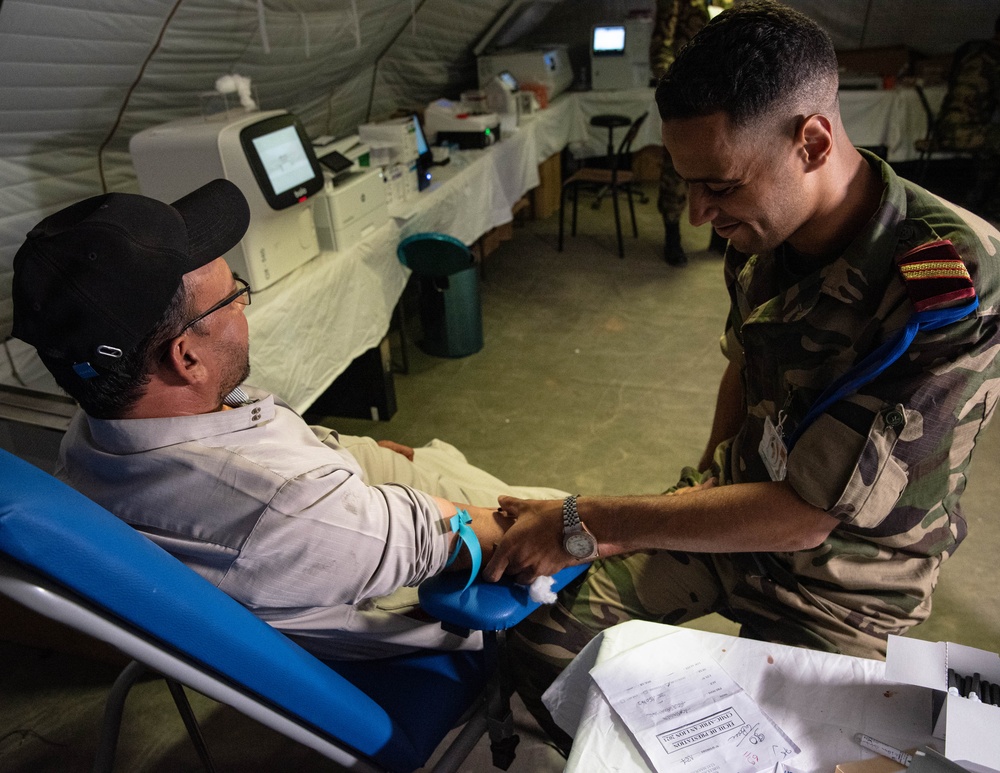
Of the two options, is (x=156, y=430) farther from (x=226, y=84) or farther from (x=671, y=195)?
(x=671, y=195)

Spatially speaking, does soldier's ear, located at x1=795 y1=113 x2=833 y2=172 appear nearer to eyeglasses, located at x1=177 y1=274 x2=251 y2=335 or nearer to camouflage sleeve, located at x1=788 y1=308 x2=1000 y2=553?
camouflage sleeve, located at x1=788 y1=308 x2=1000 y2=553

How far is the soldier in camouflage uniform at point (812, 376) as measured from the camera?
2.94 feet

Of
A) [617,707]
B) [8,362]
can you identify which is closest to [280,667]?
[617,707]

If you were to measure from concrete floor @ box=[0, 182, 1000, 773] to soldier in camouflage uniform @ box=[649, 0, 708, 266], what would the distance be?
0.14 metres

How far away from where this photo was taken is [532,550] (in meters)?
1.10

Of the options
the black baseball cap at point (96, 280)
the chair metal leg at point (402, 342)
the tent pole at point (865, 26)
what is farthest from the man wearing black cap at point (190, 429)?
the tent pole at point (865, 26)

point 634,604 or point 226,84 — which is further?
point 226,84

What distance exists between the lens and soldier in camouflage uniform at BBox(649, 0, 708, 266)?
12.3 ft

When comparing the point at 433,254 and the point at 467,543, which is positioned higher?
the point at 467,543

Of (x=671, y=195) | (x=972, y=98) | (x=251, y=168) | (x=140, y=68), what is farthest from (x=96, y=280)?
(x=972, y=98)

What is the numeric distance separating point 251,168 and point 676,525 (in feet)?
5.37

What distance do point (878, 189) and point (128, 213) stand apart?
102 centimetres

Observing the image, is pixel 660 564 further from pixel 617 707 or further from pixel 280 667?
pixel 280 667

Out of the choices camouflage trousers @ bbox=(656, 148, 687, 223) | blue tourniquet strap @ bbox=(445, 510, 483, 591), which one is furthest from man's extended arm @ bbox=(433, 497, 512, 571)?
camouflage trousers @ bbox=(656, 148, 687, 223)
